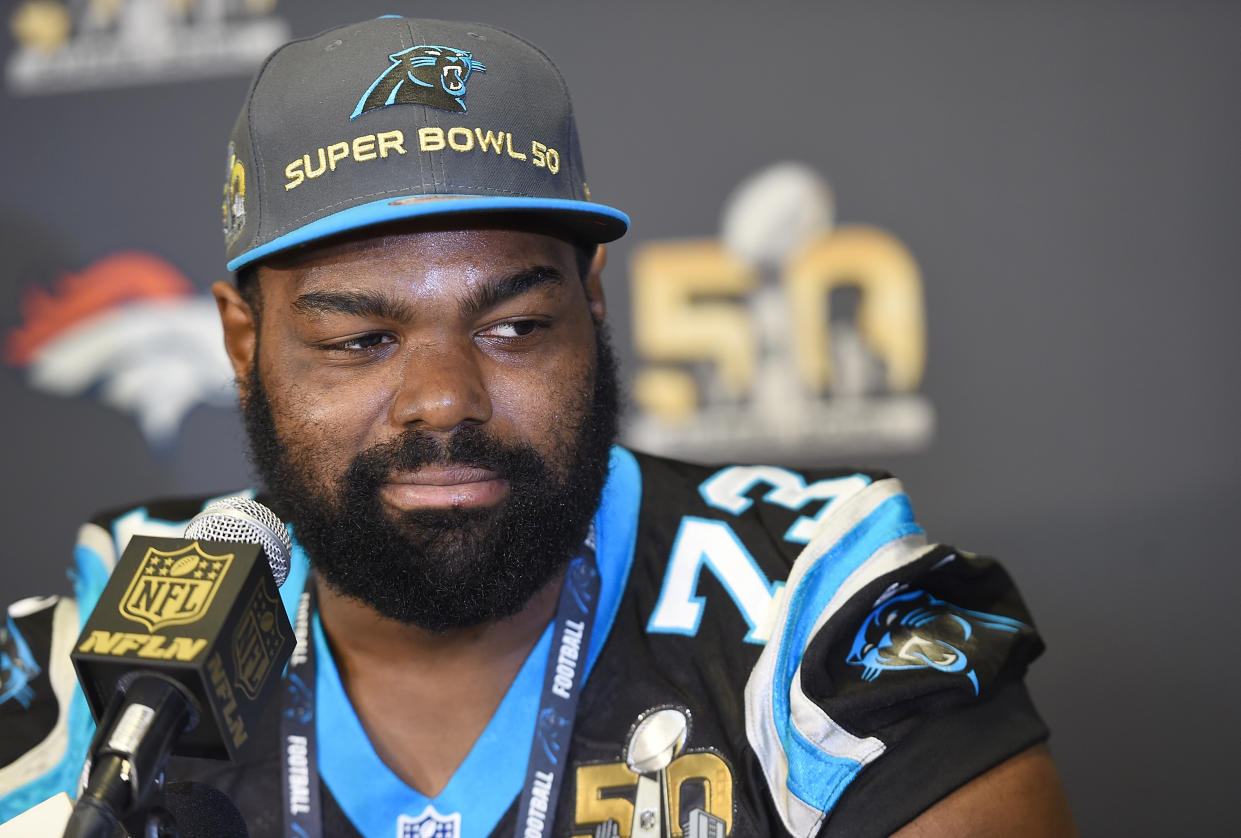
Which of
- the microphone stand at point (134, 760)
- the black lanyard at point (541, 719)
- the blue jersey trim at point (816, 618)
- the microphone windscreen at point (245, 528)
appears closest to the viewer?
the microphone stand at point (134, 760)

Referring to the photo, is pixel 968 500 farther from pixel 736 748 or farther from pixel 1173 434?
pixel 736 748

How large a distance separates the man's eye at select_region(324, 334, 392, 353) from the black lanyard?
36cm

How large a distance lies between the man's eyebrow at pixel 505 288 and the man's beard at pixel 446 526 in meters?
0.13

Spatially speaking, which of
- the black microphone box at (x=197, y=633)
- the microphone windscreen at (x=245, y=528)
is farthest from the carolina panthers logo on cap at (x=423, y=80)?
the black microphone box at (x=197, y=633)

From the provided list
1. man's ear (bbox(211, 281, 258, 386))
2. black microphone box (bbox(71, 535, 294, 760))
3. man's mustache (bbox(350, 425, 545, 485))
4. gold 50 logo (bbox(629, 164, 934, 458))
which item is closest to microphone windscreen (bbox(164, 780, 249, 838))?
black microphone box (bbox(71, 535, 294, 760))

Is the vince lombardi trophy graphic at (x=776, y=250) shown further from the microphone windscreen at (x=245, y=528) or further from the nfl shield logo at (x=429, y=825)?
the microphone windscreen at (x=245, y=528)

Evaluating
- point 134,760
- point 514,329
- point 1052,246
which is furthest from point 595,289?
point 1052,246

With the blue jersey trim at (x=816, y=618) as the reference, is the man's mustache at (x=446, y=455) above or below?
above

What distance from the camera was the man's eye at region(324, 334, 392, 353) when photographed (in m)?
1.22

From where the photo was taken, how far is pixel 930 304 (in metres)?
2.23

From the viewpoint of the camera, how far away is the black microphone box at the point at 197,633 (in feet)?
2.30

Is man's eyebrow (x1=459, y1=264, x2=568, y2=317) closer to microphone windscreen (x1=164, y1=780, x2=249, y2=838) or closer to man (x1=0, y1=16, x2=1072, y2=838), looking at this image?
man (x1=0, y1=16, x2=1072, y2=838)

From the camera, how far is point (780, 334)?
89.2 inches

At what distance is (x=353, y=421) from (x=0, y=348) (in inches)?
67.5
